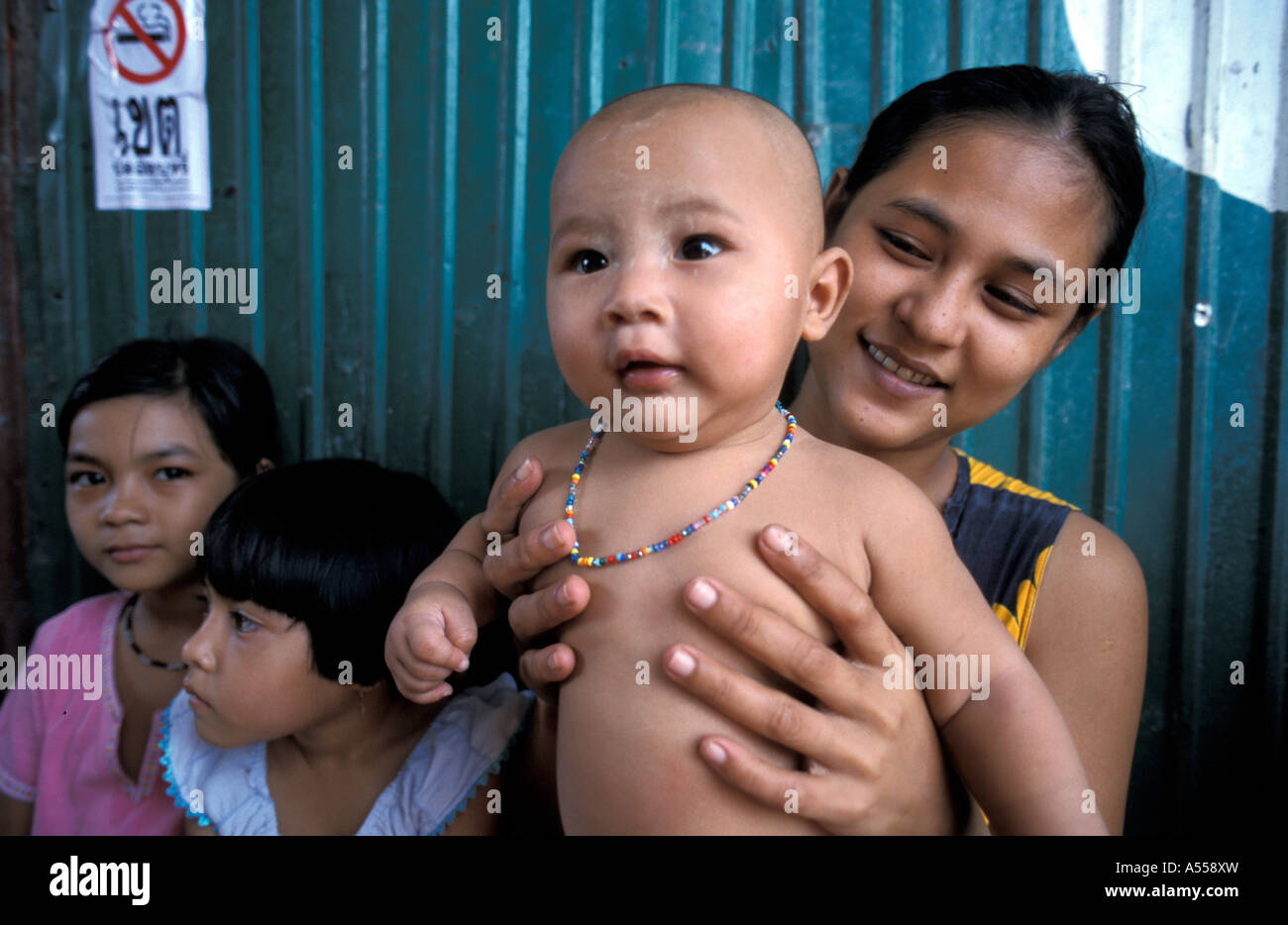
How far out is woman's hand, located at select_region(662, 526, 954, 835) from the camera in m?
1.26

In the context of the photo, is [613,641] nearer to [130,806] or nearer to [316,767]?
[316,767]

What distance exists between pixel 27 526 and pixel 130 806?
3.90 ft

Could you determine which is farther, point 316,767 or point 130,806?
point 130,806

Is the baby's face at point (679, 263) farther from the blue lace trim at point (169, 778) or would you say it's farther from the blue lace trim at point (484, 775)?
the blue lace trim at point (169, 778)

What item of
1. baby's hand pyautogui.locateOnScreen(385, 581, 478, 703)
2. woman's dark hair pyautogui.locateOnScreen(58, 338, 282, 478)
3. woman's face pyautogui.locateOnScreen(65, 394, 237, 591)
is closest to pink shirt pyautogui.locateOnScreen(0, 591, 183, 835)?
woman's face pyautogui.locateOnScreen(65, 394, 237, 591)

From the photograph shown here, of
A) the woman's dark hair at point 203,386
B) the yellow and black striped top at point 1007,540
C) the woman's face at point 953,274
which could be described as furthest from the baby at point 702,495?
the woman's dark hair at point 203,386

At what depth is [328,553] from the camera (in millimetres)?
1870

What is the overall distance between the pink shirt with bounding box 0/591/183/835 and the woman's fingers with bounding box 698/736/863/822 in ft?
5.29

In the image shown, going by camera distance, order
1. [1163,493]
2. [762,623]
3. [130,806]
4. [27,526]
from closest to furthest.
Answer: [762,623] < [130,806] < [1163,493] < [27,526]

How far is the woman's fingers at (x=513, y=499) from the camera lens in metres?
1.53

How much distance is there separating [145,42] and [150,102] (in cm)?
18

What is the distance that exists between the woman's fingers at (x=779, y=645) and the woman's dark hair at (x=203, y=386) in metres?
1.70

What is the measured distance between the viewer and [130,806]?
2262mm

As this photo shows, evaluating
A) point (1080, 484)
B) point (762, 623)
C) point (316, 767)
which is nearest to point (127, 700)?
point (316, 767)
